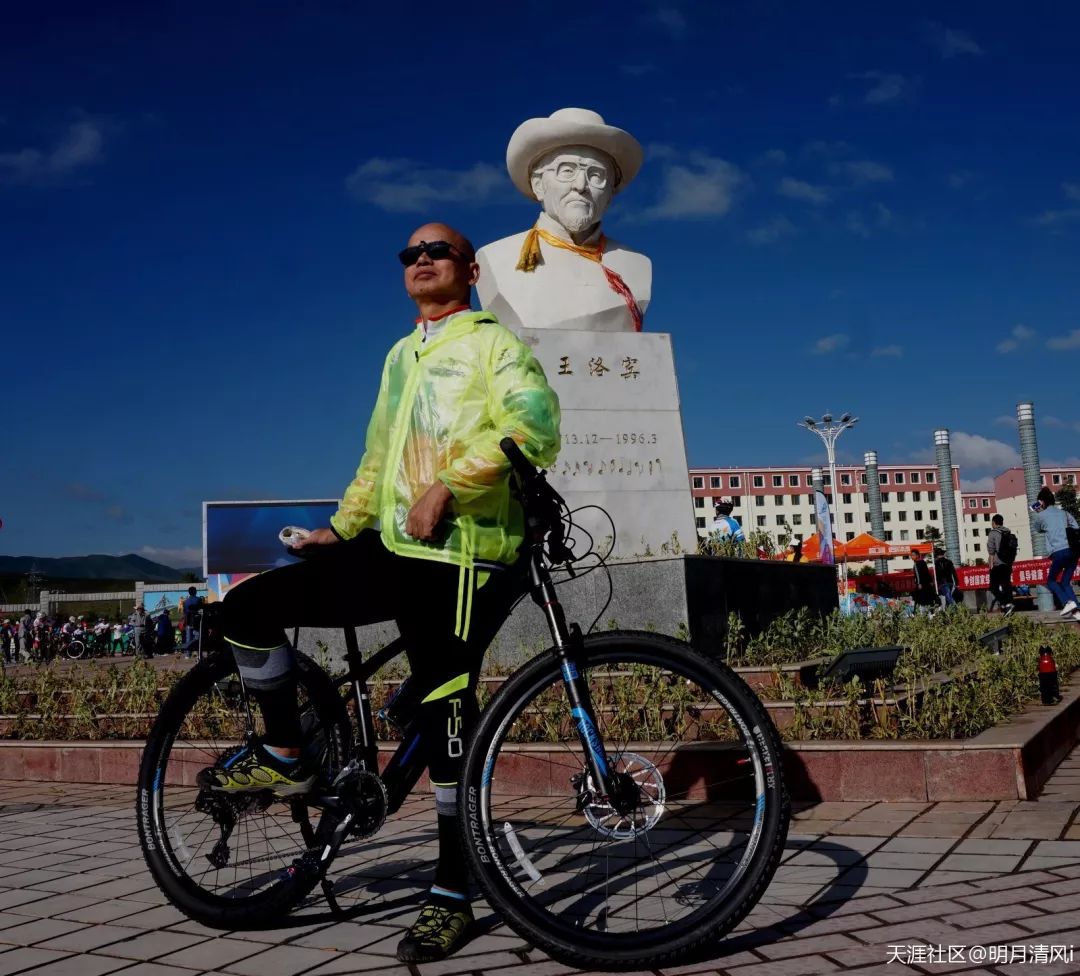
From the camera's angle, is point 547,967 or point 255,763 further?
point 255,763

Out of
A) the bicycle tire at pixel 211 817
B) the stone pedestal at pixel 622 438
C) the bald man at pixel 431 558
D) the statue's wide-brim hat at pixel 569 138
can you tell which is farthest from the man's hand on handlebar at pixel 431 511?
the statue's wide-brim hat at pixel 569 138

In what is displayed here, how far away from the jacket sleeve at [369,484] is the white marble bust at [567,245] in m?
5.20

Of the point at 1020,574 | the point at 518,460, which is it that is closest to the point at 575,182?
the point at 518,460

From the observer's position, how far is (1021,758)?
4.16 meters

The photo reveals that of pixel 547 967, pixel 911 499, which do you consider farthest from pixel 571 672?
pixel 911 499

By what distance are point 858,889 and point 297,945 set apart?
1596mm

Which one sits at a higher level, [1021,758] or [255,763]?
[255,763]

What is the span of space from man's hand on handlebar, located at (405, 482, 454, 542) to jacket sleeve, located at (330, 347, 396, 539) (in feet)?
1.45

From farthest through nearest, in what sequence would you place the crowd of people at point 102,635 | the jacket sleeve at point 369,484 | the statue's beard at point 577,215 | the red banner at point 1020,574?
1. the crowd of people at point 102,635
2. the red banner at point 1020,574
3. the statue's beard at point 577,215
4. the jacket sleeve at point 369,484

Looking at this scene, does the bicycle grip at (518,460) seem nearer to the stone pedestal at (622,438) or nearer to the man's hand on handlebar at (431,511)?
the man's hand on handlebar at (431,511)

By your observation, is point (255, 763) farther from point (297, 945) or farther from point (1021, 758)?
point (1021, 758)

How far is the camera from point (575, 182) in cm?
846

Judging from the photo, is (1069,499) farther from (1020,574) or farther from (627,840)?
(627,840)

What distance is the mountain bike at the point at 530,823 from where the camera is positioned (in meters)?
2.44
